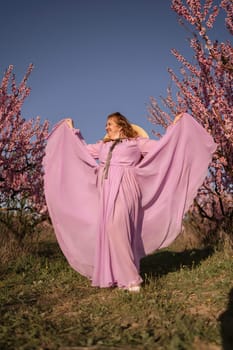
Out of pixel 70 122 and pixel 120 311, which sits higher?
pixel 70 122

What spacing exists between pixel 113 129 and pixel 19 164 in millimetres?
3006

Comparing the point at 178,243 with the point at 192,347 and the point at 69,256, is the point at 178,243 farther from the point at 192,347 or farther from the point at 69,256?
the point at 192,347

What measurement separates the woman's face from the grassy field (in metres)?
2.00

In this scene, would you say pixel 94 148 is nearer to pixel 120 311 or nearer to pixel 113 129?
pixel 113 129

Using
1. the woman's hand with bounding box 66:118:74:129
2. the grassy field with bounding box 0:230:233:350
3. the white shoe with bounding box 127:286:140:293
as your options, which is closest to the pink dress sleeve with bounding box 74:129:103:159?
the woman's hand with bounding box 66:118:74:129

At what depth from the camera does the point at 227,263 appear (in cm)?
530

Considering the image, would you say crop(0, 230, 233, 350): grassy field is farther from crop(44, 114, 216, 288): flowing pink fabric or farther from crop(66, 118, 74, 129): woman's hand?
crop(66, 118, 74, 129): woman's hand

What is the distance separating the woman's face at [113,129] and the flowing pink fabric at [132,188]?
15 cm

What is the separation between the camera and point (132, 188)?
4.87 m

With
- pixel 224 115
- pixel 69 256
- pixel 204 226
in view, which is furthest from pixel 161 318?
pixel 204 226

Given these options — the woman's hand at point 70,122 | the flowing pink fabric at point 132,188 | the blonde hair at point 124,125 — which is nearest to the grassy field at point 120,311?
the flowing pink fabric at point 132,188

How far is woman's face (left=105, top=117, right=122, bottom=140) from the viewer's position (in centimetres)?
511

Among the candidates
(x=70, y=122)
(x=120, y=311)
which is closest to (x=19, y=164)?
(x=70, y=122)

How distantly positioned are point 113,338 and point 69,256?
235 centimetres
